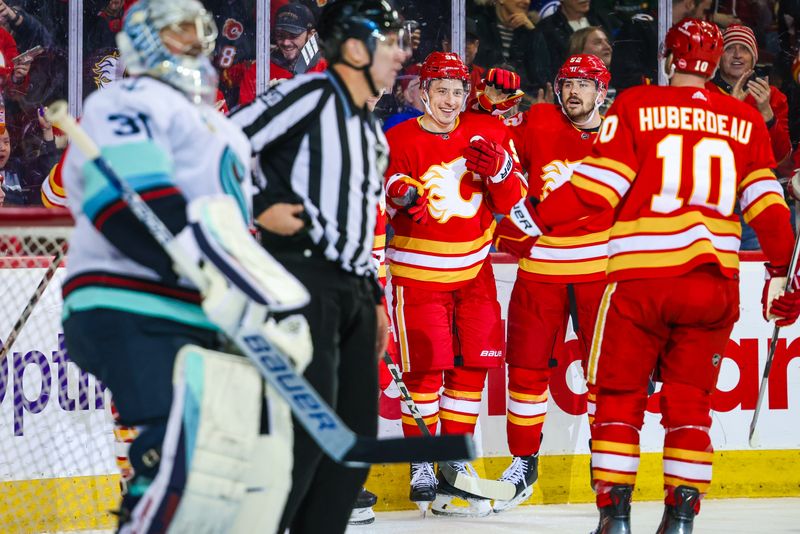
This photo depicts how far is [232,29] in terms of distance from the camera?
548cm

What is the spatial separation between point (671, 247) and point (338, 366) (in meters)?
1.05

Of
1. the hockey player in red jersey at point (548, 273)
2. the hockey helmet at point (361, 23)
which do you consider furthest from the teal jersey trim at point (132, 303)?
the hockey player in red jersey at point (548, 273)

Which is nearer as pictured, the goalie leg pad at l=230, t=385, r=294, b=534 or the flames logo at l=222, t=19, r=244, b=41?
the goalie leg pad at l=230, t=385, r=294, b=534

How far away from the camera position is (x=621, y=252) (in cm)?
305

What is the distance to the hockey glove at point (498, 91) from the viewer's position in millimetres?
4062

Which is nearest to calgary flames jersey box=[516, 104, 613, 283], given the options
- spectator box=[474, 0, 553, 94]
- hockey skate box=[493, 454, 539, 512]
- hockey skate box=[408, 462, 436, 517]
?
hockey skate box=[493, 454, 539, 512]

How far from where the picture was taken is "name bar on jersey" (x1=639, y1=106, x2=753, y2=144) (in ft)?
9.78

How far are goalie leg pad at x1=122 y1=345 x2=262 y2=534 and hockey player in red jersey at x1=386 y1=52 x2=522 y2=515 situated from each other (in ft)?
7.10

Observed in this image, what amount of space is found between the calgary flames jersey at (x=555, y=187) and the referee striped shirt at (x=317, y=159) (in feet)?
5.86

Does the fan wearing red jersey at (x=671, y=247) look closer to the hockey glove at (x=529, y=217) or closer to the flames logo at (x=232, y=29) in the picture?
the hockey glove at (x=529, y=217)

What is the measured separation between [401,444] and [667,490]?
1.41m

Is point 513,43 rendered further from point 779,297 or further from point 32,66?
point 779,297

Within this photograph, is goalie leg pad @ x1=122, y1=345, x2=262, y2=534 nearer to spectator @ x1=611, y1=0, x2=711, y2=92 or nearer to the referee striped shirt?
the referee striped shirt

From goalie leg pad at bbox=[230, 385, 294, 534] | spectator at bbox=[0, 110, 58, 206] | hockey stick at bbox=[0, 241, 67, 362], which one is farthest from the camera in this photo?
spectator at bbox=[0, 110, 58, 206]
